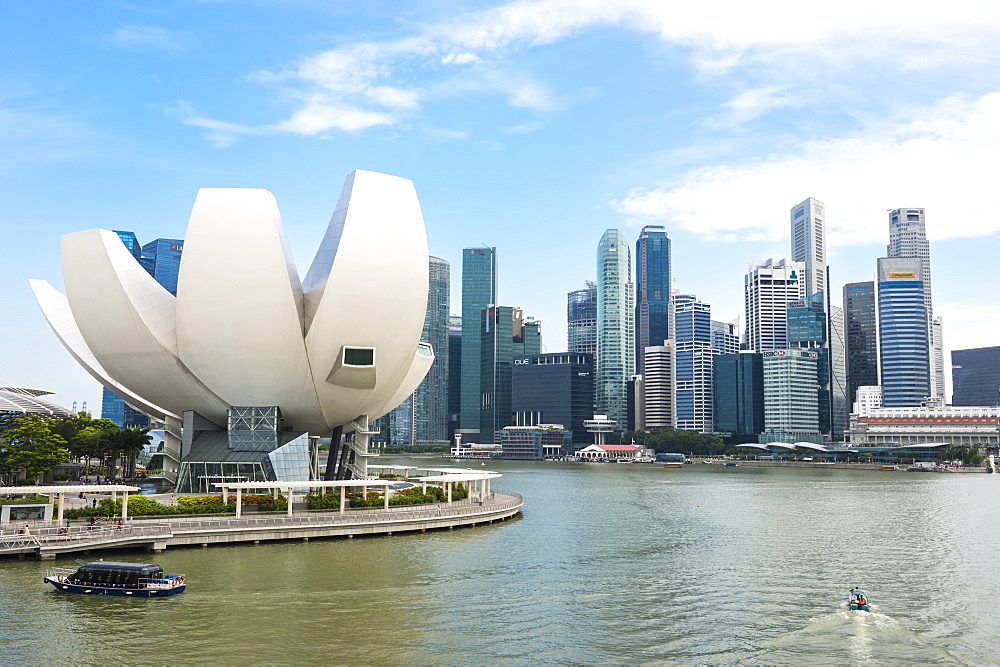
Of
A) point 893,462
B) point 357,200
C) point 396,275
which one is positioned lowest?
point 893,462

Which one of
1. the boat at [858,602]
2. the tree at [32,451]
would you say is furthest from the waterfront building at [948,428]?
the tree at [32,451]

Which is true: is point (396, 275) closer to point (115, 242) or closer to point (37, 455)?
point (115, 242)

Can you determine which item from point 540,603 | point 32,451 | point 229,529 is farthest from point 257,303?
point 540,603

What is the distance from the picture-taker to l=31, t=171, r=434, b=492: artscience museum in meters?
50.5

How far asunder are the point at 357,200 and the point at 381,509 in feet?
60.5

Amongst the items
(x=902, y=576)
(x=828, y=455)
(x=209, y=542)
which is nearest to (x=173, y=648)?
(x=209, y=542)

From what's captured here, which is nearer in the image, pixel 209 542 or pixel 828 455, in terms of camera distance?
pixel 209 542

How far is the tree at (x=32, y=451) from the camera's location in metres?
55.9

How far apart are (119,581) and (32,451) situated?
108 ft

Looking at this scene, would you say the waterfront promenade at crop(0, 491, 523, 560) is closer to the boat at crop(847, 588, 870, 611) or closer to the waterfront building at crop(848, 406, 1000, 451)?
the boat at crop(847, 588, 870, 611)

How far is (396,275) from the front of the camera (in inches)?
2068

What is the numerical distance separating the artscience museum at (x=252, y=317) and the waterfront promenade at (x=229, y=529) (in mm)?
8868

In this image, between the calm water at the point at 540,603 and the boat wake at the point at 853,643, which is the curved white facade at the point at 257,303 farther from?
the boat wake at the point at 853,643

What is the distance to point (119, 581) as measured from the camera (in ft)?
96.7
